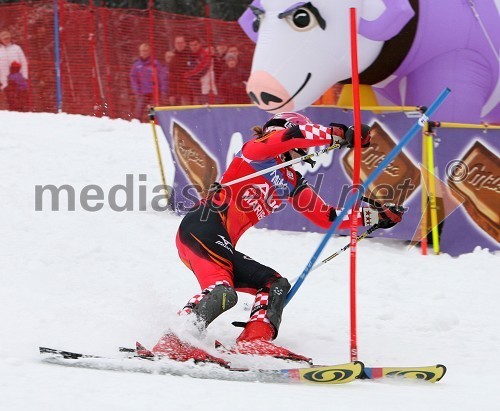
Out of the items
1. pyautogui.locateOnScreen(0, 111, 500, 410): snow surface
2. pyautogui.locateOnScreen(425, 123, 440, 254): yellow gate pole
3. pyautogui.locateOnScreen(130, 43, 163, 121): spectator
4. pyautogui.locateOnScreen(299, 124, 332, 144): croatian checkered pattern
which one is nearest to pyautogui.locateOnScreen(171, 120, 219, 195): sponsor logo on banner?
pyautogui.locateOnScreen(0, 111, 500, 410): snow surface

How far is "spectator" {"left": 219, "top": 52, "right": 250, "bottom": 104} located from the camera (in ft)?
47.1

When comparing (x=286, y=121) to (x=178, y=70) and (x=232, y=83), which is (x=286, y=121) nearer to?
(x=232, y=83)

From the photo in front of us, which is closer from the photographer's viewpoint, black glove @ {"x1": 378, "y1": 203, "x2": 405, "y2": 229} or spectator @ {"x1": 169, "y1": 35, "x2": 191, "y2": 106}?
black glove @ {"x1": 378, "y1": 203, "x2": 405, "y2": 229}

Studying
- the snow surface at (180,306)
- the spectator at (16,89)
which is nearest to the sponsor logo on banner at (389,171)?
the snow surface at (180,306)

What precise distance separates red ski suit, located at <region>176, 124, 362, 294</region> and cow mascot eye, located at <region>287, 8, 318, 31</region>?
346cm

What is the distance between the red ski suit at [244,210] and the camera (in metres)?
5.15

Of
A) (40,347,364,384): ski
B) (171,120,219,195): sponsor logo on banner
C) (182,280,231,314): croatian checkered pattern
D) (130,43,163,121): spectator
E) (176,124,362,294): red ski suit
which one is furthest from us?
(130,43,163,121): spectator

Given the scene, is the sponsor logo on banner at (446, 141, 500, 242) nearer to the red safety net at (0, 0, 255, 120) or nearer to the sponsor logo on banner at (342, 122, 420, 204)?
the sponsor logo on banner at (342, 122, 420, 204)

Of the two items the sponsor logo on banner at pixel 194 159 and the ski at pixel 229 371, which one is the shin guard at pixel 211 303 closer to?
the ski at pixel 229 371

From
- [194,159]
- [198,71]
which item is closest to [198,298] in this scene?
[194,159]

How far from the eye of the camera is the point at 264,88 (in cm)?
865

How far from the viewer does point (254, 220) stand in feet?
18.3

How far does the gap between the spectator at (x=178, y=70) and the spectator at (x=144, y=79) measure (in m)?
0.24

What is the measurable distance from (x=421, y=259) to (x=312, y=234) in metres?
1.42
